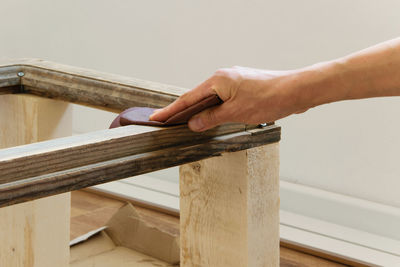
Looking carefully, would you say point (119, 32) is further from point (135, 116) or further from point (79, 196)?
point (135, 116)

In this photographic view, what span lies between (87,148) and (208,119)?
0.15 meters

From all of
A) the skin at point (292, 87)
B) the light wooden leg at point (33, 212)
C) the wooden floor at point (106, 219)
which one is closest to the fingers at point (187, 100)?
the skin at point (292, 87)

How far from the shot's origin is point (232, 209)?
821mm

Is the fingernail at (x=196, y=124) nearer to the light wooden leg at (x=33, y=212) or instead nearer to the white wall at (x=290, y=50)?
the light wooden leg at (x=33, y=212)

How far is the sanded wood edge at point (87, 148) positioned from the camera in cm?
63

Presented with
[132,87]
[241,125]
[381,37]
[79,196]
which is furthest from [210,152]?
[79,196]


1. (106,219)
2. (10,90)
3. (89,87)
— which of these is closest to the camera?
(89,87)

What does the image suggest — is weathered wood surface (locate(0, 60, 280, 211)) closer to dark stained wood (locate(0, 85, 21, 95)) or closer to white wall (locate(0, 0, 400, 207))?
dark stained wood (locate(0, 85, 21, 95))

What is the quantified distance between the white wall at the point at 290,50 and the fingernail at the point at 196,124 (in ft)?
3.19

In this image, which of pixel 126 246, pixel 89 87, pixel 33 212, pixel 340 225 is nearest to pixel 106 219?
pixel 126 246

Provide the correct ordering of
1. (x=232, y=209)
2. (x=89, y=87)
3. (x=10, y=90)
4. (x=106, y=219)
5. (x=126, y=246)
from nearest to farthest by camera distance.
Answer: (x=232, y=209) → (x=89, y=87) → (x=10, y=90) → (x=126, y=246) → (x=106, y=219)

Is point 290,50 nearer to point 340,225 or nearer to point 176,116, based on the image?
point 340,225

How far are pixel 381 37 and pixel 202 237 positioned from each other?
931 millimetres

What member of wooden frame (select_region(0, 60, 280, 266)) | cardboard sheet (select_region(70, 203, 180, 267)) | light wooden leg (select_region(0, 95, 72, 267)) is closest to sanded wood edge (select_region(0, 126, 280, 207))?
wooden frame (select_region(0, 60, 280, 266))
